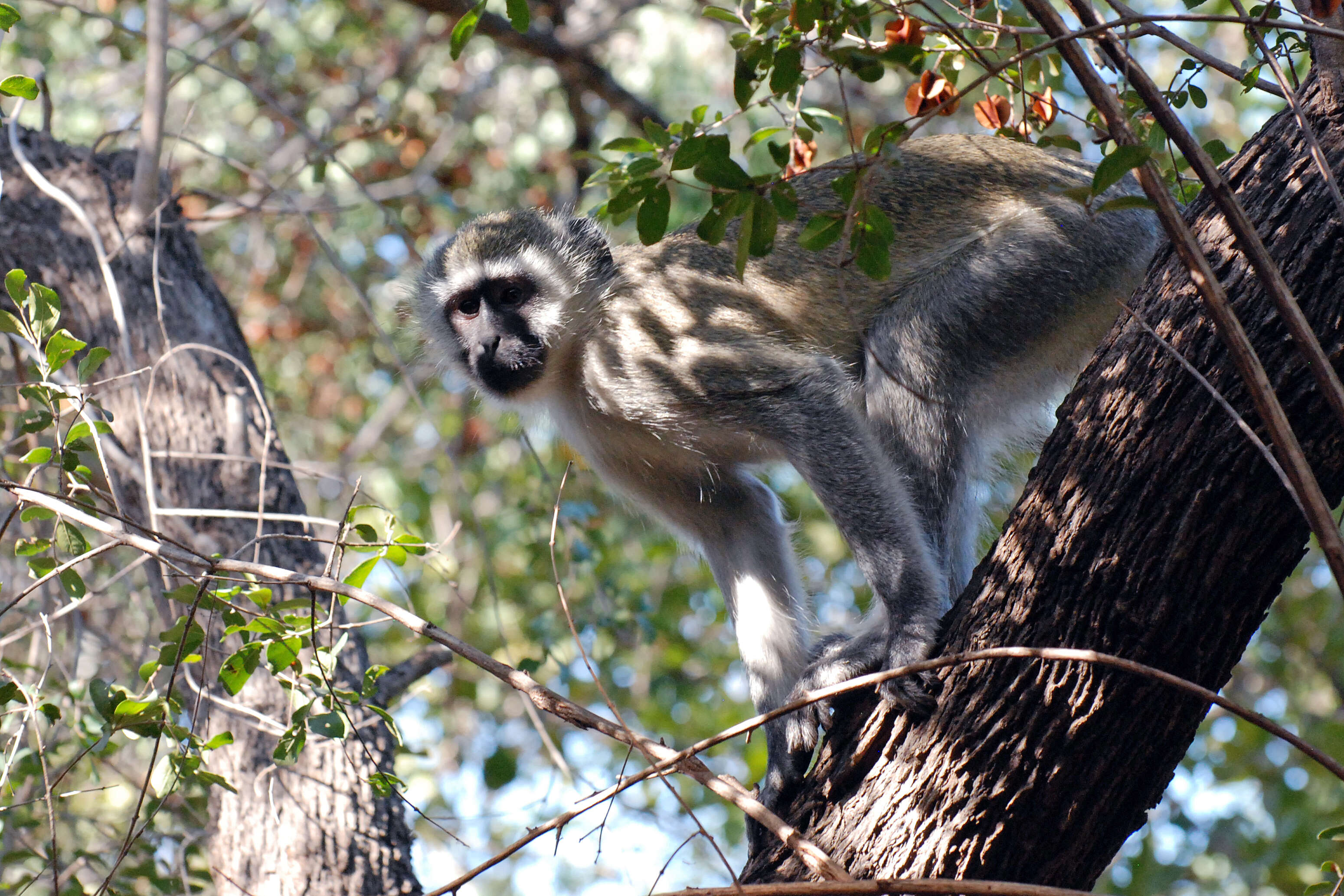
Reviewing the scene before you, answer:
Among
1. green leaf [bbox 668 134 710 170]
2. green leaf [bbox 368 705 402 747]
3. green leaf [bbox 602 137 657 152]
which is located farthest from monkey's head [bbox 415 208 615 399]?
green leaf [bbox 668 134 710 170]

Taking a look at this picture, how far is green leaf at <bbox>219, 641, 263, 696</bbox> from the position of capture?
91.3 inches

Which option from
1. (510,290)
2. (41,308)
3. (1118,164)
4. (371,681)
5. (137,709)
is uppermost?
(510,290)

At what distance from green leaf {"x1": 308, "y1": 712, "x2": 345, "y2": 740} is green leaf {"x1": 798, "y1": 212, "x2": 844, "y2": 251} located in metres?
1.34

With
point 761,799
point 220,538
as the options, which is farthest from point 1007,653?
point 220,538

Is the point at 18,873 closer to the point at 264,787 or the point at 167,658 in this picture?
the point at 264,787

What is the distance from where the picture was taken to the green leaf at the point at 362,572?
242 centimetres

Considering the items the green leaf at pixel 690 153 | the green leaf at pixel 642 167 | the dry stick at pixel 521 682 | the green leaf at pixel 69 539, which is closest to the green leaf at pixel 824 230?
the green leaf at pixel 690 153

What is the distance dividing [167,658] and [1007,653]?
1.65m

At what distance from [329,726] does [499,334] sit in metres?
1.76

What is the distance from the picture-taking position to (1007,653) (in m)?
1.86

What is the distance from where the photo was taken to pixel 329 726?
2.33m

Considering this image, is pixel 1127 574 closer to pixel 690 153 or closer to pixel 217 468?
pixel 690 153

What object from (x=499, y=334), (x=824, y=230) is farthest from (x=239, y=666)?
(x=499, y=334)

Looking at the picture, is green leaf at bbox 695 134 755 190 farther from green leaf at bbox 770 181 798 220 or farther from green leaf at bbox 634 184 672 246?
green leaf at bbox 634 184 672 246
